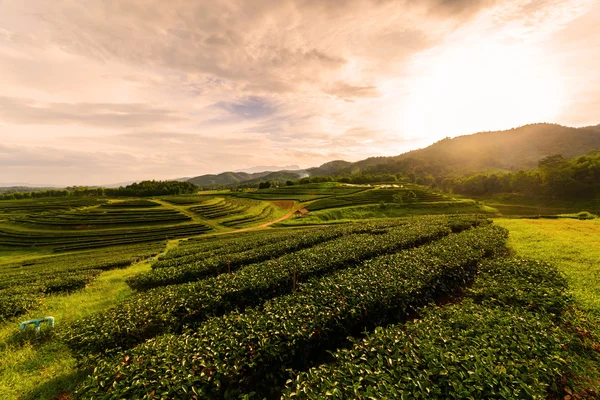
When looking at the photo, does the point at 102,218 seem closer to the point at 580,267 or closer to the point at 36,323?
the point at 36,323

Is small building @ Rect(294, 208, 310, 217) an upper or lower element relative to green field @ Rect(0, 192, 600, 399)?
lower

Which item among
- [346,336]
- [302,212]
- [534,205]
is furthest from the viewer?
[534,205]

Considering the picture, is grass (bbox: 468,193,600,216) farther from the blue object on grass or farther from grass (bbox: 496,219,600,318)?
the blue object on grass

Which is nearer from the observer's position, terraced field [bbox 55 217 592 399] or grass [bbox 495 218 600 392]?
terraced field [bbox 55 217 592 399]

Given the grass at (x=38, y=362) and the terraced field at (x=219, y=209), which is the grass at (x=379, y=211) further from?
the grass at (x=38, y=362)

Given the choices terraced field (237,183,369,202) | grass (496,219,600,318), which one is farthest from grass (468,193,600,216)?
grass (496,219,600,318)

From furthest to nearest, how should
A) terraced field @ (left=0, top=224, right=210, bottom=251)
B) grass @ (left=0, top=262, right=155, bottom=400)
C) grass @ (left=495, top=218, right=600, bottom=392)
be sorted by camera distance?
1. terraced field @ (left=0, top=224, right=210, bottom=251)
2. grass @ (left=0, top=262, right=155, bottom=400)
3. grass @ (left=495, top=218, right=600, bottom=392)

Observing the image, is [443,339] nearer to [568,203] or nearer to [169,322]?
[169,322]

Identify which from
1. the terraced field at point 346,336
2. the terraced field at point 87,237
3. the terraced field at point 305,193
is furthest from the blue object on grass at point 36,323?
the terraced field at point 305,193

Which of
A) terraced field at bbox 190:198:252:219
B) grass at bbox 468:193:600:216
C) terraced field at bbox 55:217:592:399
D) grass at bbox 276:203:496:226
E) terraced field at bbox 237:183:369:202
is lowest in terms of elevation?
grass at bbox 468:193:600:216

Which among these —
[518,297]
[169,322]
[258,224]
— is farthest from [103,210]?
[518,297]

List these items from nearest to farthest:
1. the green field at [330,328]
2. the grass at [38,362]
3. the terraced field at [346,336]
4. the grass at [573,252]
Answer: the terraced field at [346,336] → the green field at [330,328] → the grass at [38,362] → the grass at [573,252]

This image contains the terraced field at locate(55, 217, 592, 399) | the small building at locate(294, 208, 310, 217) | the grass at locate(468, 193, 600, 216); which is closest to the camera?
the terraced field at locate(55, 217, 592, 399)

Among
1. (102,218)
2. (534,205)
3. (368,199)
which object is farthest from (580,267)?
(534,205)
